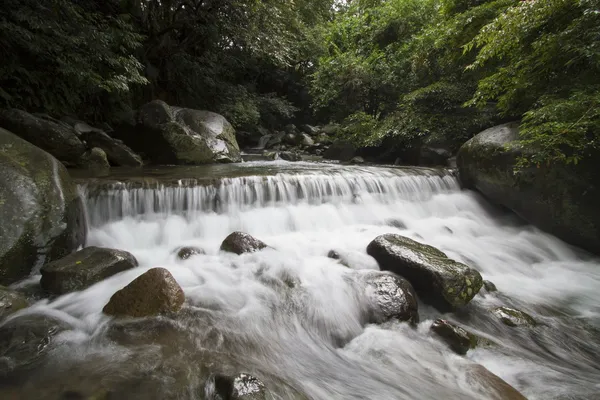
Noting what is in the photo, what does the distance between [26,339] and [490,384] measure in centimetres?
352

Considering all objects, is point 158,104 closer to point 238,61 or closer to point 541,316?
point 238,61

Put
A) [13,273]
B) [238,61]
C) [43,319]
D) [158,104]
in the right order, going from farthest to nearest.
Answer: [238,61] < [158,104] < [13,273] < [43,319]

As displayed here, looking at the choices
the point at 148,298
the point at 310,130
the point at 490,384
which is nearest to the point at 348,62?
the point at 310,130

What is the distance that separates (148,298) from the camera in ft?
8.91

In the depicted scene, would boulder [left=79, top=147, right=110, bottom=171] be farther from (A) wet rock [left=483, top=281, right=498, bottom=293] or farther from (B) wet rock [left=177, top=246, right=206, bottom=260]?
(A) wet rock [left=483, top=281, right=498, bottom=293]

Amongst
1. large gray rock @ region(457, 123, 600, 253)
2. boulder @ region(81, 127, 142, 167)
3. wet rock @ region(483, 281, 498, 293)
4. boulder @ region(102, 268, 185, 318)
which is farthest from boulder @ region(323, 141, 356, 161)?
boulder @ region(102, 268, 185, 318)

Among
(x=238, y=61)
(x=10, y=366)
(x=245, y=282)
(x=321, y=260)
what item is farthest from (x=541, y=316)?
(x=238, y=61)

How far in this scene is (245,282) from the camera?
3.55 meters

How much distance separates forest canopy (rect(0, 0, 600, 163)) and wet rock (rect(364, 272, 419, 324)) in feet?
9.26

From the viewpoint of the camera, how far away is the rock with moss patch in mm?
2696

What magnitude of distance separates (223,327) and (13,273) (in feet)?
7.63

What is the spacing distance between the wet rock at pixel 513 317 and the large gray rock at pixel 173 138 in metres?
7.48

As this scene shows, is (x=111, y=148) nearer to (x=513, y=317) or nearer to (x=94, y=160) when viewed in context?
(x=94, y=160)

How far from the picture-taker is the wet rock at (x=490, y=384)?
2.15m
